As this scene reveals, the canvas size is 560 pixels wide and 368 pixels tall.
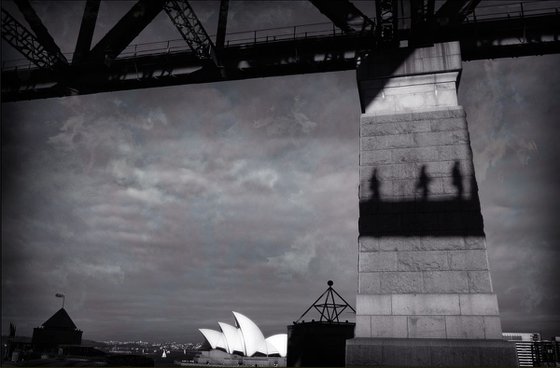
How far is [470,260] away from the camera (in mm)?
13086

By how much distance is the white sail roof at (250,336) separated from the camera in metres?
88.2

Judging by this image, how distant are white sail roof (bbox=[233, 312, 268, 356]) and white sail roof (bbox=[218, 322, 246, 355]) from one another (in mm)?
1382

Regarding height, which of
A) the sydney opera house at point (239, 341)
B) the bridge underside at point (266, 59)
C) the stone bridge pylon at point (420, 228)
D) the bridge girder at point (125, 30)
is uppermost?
the bridge girder at point (125, 30)

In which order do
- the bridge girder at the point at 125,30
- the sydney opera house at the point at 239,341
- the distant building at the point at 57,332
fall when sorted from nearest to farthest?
the bridge girder at the point at 125,30 < the distant building at the point at 57,332 < the sydney opera house at the point at 239,341

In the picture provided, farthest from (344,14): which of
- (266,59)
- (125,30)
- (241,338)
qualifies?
(241,338)

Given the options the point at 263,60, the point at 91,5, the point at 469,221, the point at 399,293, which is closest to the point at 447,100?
the point at 469,221

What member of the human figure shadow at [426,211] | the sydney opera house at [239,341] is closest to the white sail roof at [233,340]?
the sydney opera house at [239,341]

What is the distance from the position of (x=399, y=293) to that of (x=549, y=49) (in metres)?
13.6

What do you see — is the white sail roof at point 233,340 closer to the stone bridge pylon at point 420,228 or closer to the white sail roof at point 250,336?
the white sail roof at point 250,336

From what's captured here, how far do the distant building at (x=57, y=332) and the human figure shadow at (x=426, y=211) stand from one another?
70264mm

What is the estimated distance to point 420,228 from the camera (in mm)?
13914

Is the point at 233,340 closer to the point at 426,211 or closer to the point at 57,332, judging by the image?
the point at 57,332

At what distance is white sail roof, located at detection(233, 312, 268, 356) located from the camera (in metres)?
88.2

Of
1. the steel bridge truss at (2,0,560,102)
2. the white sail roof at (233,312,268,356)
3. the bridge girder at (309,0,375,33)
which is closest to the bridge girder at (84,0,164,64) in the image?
the steel bridge truss at (2,0,560,102)
